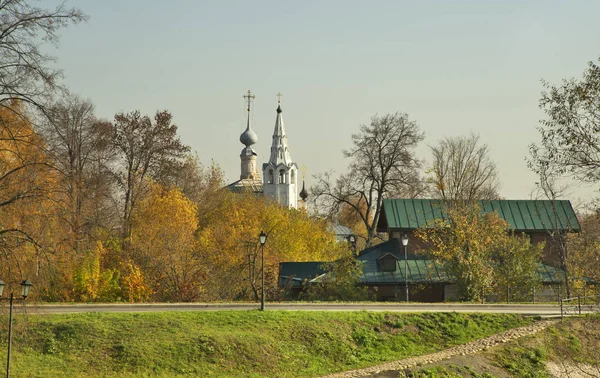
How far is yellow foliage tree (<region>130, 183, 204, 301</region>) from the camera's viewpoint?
40.5 meters

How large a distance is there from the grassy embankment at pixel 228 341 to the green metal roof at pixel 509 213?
1424 centimetres

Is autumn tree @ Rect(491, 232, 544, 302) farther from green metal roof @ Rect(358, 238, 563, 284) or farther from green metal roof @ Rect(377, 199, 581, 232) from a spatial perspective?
green metal roof @ Rect(377, 199, 581, 232)

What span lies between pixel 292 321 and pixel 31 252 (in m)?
11.7

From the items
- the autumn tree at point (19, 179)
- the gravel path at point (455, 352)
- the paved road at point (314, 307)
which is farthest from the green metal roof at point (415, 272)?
the autumn tree at point (19, 179)

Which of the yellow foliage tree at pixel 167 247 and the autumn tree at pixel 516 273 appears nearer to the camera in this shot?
the yellow foliage tree at pixel 167 247

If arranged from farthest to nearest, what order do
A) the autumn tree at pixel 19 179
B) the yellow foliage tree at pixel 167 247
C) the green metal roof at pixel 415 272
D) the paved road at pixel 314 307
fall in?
the green metal roof at pixel 415 272, the yellow foliage tree at pixel 167 247, the paved road at pixel 314 307, the autumn tree at pixel 19 179

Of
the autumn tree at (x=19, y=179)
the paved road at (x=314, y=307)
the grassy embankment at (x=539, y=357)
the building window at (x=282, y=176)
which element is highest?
the building window at (x=282, y=176)

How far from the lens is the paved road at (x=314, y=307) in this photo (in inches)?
1304

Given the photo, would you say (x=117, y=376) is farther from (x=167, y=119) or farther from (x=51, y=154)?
(x=167, y=119)

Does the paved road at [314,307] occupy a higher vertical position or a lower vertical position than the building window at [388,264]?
lower

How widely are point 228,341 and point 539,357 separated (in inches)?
493

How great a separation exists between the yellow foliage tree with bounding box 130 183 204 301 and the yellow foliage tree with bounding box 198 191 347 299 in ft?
3.58

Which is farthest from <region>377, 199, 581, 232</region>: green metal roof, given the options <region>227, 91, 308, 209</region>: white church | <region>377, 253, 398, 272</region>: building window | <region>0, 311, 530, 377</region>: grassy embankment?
<region>227, 91, 308, 209</region>: white church

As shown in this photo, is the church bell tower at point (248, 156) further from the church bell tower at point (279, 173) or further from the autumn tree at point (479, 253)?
the autumn tree at point (479, 253)
